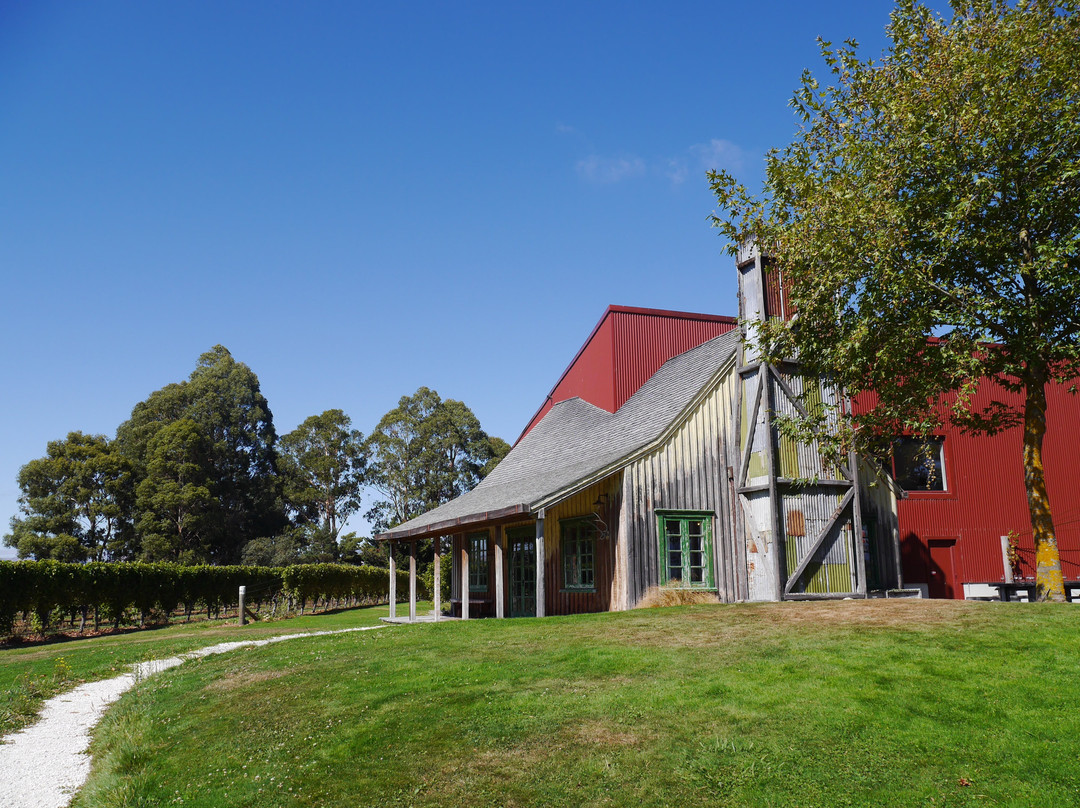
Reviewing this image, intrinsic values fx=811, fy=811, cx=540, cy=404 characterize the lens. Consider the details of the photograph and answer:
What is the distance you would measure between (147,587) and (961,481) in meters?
27.4

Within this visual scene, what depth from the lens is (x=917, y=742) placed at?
22.5 ft

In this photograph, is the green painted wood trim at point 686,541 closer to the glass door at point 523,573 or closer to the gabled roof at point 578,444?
the gabled roof at point 578,444

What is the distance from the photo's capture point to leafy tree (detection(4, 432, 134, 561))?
48719 mm

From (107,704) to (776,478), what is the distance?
505 inches

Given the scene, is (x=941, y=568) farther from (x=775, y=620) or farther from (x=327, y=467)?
(x=327, y=467)

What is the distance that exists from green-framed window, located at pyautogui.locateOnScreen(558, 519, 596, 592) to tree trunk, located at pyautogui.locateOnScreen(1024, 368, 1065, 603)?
839 centimetres

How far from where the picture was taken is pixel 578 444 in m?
23.0

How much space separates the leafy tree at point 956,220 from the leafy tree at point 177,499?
45.6m

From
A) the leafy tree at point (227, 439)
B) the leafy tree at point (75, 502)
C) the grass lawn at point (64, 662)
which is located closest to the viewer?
the grass lawn at point (64, 662)

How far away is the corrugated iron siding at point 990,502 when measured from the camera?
22875 millimetres

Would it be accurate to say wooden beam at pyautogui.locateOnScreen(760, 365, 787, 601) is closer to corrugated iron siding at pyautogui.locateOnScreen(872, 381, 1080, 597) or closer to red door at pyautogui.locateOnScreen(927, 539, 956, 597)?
corrugated iron siding at pyautogui.locateOnScreen(872, 381, 1080, 597)

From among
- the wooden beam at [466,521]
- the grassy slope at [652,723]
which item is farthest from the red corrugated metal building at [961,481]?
the grassy slope at [652,723]

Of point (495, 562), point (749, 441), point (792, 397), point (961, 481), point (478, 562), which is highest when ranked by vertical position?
point (792, 397)

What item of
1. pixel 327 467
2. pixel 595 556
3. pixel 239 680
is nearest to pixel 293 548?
pixel 327 467
